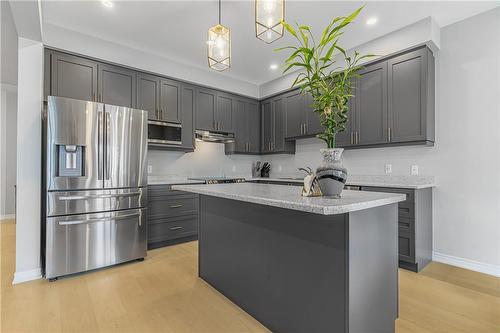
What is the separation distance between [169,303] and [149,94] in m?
2.90

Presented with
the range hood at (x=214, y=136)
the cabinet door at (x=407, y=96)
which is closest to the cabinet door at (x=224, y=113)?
the range hood at (x=214, y=136)

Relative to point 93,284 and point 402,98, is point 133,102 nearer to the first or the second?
point 93,284

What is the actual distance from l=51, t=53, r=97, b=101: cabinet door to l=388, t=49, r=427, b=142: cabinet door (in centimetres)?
387

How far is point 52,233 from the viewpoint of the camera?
8.14 feet

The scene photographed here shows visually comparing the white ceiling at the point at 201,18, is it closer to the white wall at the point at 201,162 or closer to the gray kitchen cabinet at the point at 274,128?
the gray kitchen cabinet at the point at 274,128

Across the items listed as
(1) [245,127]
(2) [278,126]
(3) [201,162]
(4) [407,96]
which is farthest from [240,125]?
(4) [407,96]

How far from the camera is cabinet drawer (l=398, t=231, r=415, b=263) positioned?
268 cm

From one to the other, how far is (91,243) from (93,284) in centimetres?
46

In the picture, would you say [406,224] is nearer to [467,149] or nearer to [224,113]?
[467,149]

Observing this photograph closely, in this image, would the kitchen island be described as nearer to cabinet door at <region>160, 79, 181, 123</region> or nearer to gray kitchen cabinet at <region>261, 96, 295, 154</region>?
cabinet door at <region>160, 79, 181, 123</region>

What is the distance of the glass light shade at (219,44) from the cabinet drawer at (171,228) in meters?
2.32

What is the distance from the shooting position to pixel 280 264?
5.40 ft

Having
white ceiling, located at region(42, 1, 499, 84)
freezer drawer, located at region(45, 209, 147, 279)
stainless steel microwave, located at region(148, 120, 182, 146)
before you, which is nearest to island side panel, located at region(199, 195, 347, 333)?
freezer drawer, located at region(45, 209, 147, 279)

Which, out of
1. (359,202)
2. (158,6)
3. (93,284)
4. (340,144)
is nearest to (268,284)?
(359,202)
